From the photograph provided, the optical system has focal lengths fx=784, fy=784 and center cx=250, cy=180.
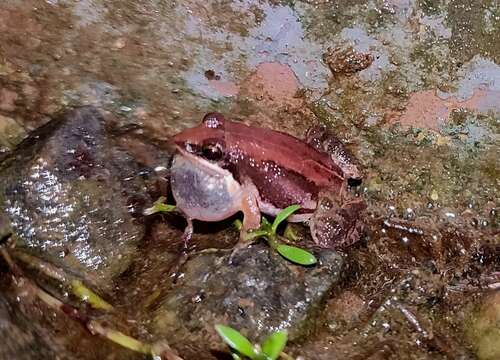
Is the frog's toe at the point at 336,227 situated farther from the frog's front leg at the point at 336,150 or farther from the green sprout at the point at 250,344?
the green sprout at the point at 250,344

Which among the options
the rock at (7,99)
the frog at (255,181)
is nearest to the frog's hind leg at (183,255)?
the frog at (255,181)

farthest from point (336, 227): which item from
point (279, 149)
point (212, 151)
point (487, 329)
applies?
point (487, 329)

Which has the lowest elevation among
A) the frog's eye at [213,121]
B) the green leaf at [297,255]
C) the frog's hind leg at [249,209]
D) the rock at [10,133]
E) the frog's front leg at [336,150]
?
the rock at [10,133]

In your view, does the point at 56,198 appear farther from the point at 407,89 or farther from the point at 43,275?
the point at 407,89

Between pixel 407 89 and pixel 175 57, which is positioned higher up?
pixel 407 89

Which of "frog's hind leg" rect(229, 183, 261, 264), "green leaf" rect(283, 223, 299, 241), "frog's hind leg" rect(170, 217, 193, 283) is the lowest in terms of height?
"frog's hind leg" rect(170, 217, 193, 283)

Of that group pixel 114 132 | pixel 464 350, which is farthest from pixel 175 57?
pixel 464 350

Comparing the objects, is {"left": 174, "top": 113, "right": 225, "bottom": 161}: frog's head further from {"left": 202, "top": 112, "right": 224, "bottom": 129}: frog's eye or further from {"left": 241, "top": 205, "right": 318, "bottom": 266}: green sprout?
{"left": 241, "top": 205, "right": 318, "bottom": 266}: green sprout

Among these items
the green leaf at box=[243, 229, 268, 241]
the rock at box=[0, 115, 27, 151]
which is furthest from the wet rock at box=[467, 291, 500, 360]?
the rock at box=[0, 115, 27, 151]
